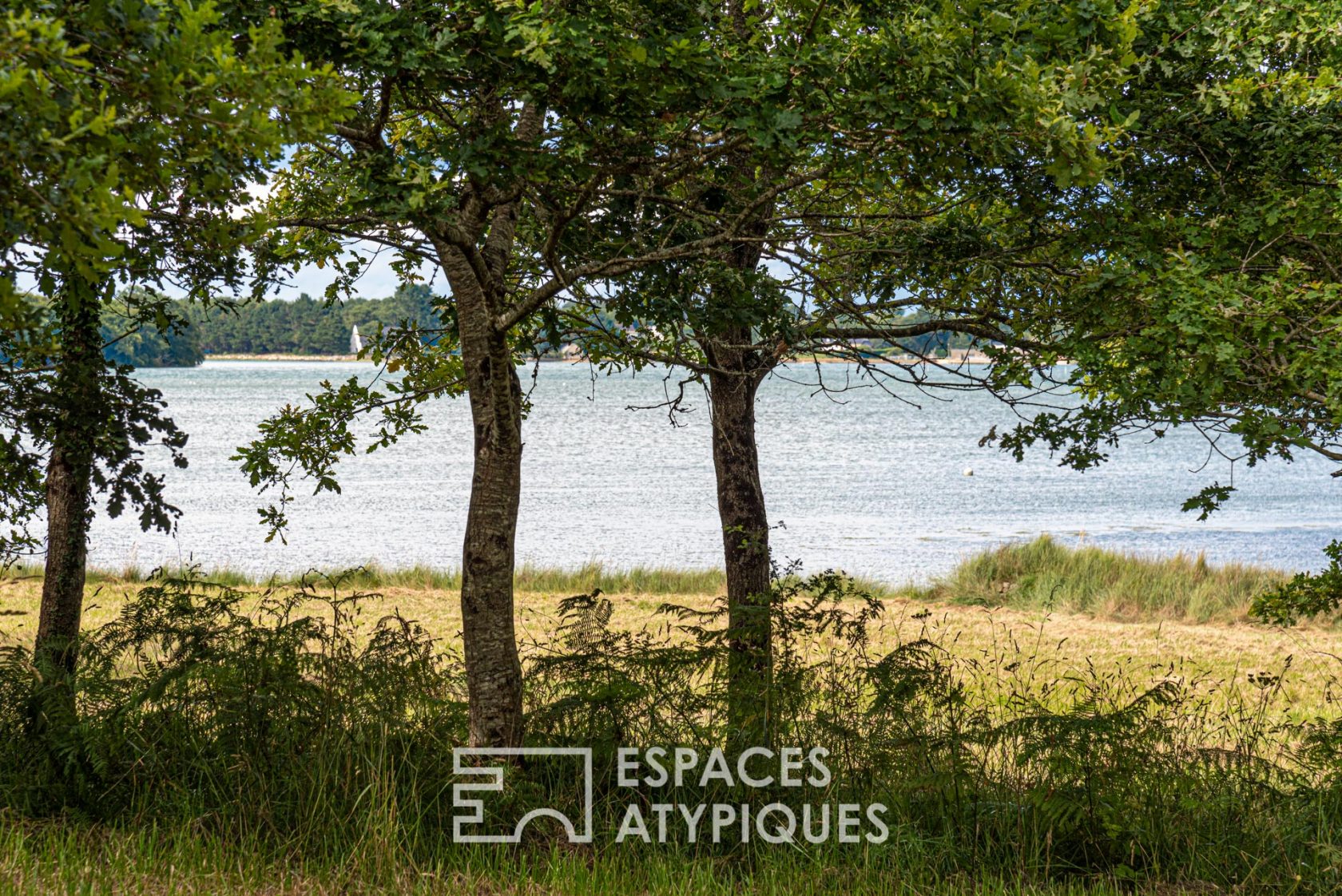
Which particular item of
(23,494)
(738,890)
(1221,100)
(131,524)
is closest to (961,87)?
(1221,100)

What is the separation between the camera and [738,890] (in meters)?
4.75

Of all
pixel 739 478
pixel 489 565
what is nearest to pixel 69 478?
pixel 489 565

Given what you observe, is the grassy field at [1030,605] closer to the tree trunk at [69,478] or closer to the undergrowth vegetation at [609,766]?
the undergrowth vegetation at [609,766]

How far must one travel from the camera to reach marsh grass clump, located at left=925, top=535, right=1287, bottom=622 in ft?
53.0

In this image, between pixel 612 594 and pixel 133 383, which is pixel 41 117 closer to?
pixel 133 383

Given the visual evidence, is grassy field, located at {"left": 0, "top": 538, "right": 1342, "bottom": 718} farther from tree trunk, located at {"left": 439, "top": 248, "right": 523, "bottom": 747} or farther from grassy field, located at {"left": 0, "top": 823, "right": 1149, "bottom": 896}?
grassy field, located at {"left": 0, "top": 823, "right": 1149, "bottom": 896}

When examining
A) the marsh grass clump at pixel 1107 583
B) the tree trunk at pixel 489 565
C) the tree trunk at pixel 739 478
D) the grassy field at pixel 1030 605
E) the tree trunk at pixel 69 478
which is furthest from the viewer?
the marsh grass clump at pixel 1107 583

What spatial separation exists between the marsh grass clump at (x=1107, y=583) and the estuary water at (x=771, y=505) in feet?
6.27

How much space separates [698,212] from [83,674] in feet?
13.9

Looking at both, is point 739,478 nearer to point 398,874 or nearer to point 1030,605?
point 398,874

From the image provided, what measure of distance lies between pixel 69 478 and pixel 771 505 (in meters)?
27.9

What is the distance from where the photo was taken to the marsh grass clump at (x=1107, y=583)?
16141 millimetres

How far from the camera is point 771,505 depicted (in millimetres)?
33562

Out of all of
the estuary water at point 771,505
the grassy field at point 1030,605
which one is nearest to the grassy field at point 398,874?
the estuary water at point 771,505
